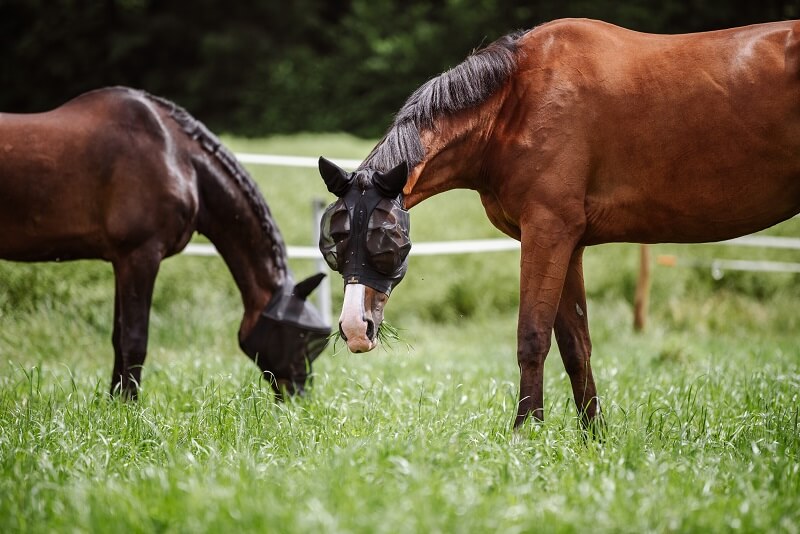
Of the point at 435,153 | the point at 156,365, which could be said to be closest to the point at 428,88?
the point at 435,153

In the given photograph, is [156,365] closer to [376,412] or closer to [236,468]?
[376,412]

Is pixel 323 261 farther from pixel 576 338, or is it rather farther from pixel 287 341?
pixel 576 338

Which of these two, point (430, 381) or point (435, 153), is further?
point (430, 381)

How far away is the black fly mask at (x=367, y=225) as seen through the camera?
3109mm

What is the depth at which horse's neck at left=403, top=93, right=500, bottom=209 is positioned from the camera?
11.3 ft

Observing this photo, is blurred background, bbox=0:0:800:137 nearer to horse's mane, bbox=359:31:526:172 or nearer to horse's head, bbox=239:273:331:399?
horse's head, bbox=239:273:331:399

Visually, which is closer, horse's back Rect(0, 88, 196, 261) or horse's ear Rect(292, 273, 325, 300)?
horse's back Rect(0, 88, 196, 261)

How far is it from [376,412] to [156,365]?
2.52 metres

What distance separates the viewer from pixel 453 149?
351 cm

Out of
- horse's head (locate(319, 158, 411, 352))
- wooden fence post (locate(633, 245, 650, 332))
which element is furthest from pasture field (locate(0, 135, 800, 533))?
wooden fence post (locate(633, 245, 650, 332))

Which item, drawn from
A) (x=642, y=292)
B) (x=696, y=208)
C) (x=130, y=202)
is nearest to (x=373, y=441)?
(x=696, y=208)

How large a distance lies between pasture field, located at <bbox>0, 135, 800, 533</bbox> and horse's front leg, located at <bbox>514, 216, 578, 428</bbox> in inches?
7.3

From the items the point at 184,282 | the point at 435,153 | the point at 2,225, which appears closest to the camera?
the point at 435,153

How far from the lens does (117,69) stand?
22953 mm
